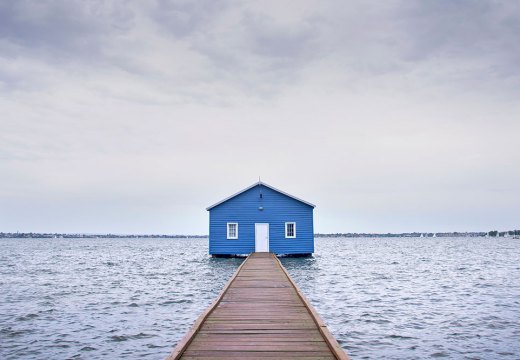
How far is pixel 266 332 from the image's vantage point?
8461 mm

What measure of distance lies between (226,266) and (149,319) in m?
17.0

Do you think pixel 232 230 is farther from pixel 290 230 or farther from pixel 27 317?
pixel 27 317

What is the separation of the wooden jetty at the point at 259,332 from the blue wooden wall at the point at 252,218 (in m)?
21.5

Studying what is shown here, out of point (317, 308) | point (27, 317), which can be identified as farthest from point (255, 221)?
point (27, 317)

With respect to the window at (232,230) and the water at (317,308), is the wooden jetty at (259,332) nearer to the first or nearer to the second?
the water at (317,308)

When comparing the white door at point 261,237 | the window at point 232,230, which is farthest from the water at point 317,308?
the window at point 232,230

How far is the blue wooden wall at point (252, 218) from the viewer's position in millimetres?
35031

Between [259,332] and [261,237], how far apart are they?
26621 millimetres

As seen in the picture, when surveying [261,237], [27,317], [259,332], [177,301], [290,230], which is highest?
[290,230]

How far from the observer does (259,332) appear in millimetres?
8461

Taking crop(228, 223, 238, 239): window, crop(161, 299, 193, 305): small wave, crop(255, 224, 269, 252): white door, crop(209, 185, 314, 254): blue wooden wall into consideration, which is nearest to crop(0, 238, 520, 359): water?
crop(161, 299, 193, 305): small wave

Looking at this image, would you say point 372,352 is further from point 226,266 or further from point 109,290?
point 226,266

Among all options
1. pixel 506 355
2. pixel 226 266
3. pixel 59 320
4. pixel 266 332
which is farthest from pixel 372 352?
pixel 226 266

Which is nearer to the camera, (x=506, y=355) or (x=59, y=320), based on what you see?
(x=506, y=355)
